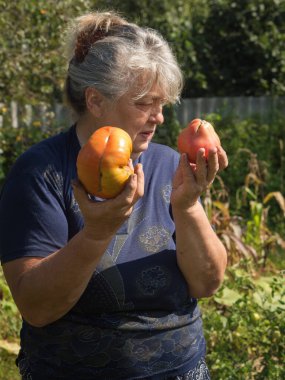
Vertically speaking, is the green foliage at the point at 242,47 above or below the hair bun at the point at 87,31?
below

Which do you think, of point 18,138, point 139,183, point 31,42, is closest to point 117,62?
point 139,183

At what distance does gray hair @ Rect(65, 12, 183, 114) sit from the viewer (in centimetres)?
208

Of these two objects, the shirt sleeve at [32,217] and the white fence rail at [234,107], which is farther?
the white fence rail at [234,107]

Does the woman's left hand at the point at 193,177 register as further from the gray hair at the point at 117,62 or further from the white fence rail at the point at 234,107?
the white fence rail at the point at 234,107

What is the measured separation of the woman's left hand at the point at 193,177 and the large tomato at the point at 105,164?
0.65 ft

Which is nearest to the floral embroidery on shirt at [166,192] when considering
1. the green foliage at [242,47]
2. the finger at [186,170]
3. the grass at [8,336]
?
the finger at [186,170]

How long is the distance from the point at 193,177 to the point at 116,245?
0.87 ft

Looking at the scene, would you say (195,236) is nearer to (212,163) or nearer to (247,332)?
(212,163)

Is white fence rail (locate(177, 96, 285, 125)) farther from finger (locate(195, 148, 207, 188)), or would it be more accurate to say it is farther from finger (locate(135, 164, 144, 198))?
finger (locate(135, 164, 144, 198))

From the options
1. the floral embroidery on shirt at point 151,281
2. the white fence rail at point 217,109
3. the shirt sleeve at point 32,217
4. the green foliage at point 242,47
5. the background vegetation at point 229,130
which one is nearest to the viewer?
the shirt sleeve at point 32,217

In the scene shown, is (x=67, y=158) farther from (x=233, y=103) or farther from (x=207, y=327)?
(x=233, y=103)

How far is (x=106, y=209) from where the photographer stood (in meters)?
1.74

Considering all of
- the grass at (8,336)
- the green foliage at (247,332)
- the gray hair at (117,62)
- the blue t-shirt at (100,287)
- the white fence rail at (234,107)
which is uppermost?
the gray hair at (117,62)

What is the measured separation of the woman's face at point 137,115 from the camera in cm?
206
